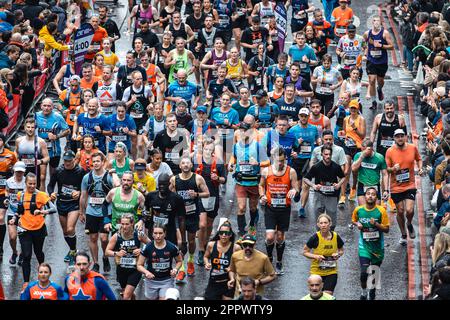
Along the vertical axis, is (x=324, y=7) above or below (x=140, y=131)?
above

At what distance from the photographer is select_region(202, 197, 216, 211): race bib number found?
2275 centimetres

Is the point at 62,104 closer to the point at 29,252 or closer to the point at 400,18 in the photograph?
the point at 29,252

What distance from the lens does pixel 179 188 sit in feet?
72.9

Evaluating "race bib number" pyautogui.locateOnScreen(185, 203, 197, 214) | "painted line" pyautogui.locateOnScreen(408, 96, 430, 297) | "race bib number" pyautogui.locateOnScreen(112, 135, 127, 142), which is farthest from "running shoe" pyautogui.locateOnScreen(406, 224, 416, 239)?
"race bib number" pyautogui.locateOnScreen(112, 135, 127, 142)

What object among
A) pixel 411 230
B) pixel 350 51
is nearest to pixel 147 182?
pixel 411 230

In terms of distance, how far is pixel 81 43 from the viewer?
3041 cm

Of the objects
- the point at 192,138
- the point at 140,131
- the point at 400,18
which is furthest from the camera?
the point at 400,18

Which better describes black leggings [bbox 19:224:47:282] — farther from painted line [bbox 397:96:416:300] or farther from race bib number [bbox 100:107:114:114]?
painted line [bbox 397:96:416:300]

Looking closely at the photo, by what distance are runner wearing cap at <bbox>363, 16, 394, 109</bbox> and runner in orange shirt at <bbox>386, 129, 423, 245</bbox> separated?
7134 mm

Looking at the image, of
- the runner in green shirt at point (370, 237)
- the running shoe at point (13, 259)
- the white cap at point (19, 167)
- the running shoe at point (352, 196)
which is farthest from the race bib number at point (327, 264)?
the running shoe at point (352, 196)

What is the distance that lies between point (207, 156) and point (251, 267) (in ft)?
13.0

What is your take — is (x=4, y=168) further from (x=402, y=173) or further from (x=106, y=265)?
(x=402, y=173)

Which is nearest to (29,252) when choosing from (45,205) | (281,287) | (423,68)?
(45,205)

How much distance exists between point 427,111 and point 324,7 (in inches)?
350
